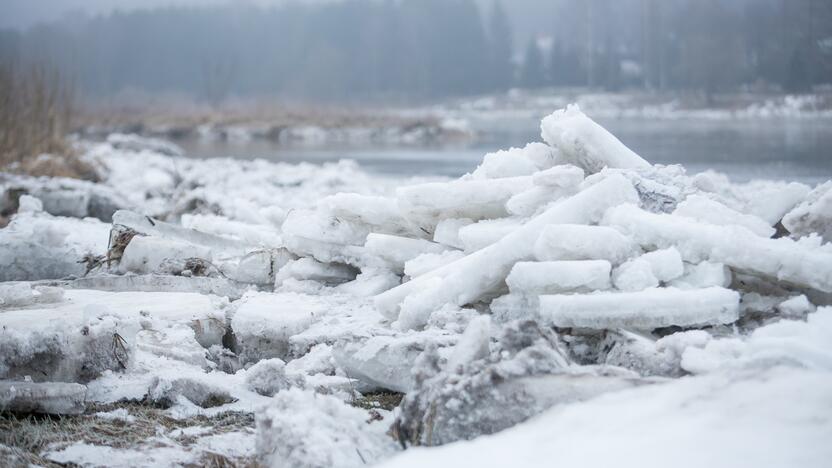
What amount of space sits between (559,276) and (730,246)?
2.26ft

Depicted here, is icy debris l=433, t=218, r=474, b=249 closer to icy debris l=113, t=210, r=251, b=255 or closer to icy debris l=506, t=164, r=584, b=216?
icy debris l=506, t=164, r=584, b=216

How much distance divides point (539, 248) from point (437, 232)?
3.07 feet

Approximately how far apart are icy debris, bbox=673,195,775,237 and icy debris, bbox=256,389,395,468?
5.81ft

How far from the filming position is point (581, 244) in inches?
125

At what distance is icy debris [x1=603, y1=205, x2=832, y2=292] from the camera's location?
2984mm

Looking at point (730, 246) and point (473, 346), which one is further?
point (730, 246)

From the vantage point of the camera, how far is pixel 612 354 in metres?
2.88

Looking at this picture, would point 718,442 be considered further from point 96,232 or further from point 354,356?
point 96,232

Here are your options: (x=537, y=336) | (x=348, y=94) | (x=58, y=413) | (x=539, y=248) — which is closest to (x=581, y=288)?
(x=539, y=248)

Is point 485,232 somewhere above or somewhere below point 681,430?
above

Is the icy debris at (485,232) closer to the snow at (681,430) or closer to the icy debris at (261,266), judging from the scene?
the snow at (681,430)

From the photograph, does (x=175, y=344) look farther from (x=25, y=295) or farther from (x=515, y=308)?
(x=515, y=308)

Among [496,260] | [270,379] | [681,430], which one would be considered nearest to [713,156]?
[496,260]

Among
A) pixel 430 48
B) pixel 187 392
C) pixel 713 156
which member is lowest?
pixel 713 156
